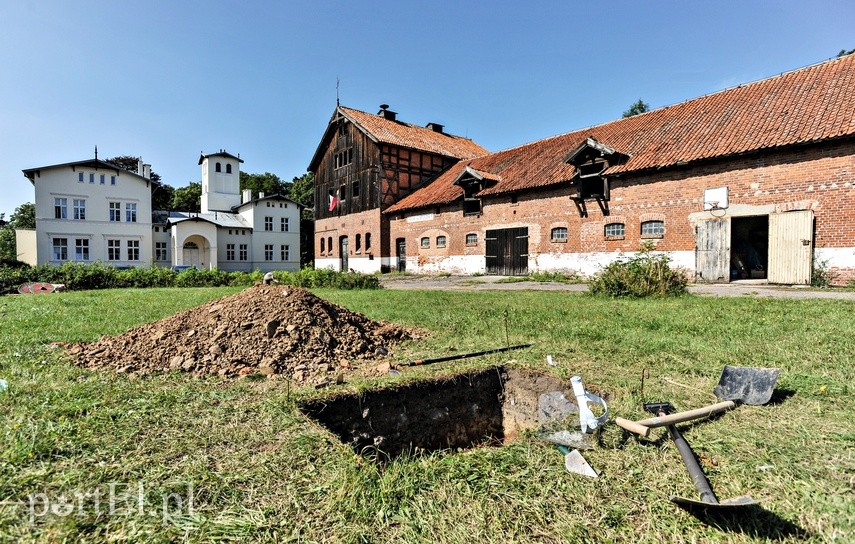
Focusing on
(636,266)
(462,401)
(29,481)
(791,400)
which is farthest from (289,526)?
(636,266)

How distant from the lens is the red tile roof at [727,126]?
42.2 ft

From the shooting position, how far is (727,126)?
15.0 m

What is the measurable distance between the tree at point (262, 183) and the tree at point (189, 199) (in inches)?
295

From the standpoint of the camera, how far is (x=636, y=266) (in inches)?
405

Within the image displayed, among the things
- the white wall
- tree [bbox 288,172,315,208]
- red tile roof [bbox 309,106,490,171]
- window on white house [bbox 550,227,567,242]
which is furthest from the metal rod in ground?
tree [bbox 288,172,315,208]

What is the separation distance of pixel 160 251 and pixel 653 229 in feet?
121

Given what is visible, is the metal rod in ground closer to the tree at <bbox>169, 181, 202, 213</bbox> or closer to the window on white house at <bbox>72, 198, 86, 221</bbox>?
the window on white house at <bbox>72, 198, 86, 221</bbox>

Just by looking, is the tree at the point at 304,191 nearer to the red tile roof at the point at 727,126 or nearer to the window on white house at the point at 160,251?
the window on white house at the point at 160,251

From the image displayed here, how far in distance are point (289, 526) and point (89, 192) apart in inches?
1494

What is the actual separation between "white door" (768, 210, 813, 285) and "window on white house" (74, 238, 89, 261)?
39513mm

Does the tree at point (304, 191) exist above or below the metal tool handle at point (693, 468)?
above

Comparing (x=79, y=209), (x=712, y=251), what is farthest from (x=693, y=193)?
(x=79, y=209)

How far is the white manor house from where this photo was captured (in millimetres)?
29688
